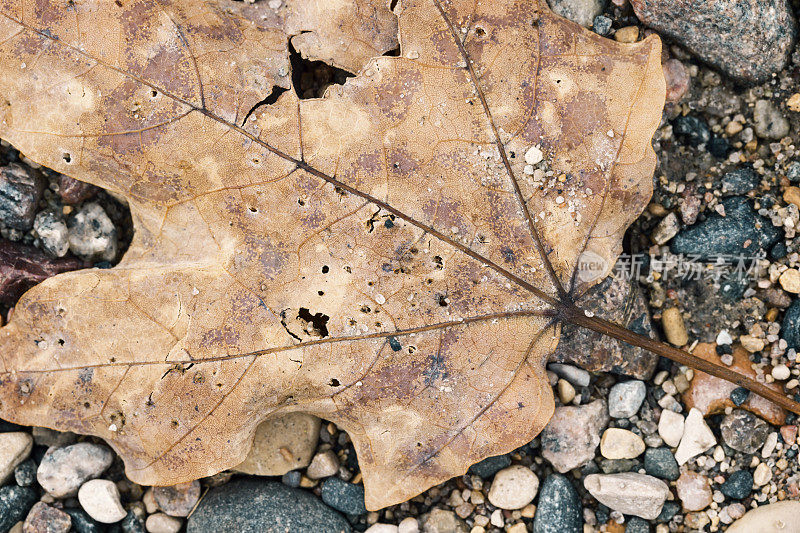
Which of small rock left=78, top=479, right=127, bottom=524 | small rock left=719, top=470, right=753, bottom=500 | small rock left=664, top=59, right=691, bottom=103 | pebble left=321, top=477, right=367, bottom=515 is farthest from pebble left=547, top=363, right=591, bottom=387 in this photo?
small rock left=78, top=479, right=127, bottom=524

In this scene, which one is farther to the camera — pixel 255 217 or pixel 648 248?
pixel 648 248

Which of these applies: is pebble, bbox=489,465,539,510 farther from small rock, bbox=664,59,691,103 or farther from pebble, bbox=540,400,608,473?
small rock, bbox=664,59,691,103

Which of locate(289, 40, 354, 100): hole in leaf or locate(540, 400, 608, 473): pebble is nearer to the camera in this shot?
locate(289, 40, 354, 100): hole in leaf

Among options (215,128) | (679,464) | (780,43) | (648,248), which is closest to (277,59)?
(215,128)

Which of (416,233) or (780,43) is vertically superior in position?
(780,43)

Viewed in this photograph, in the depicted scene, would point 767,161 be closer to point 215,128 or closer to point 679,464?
point 679,464
